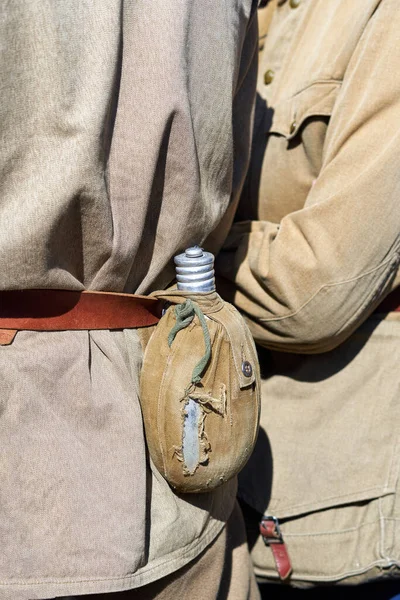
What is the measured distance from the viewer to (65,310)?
35.7 inches

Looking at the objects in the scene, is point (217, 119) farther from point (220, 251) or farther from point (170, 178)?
point (220, 251)

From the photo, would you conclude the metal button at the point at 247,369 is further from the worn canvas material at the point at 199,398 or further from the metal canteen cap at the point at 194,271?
the metal canteen cap at the point at 194,271

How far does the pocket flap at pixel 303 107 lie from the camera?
1300mm

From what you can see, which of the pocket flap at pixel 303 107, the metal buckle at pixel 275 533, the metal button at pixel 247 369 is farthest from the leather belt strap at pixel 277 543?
the pocket flap at pixel 303 107

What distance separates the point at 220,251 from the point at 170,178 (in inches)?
15.1

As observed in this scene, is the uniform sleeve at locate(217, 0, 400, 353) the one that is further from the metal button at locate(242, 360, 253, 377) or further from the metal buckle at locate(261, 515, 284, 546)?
the metal buckle at locate(261, 515, 284, 546)

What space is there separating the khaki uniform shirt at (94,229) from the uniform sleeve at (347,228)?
255 millimetres

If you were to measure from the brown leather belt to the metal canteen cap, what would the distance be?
65mm

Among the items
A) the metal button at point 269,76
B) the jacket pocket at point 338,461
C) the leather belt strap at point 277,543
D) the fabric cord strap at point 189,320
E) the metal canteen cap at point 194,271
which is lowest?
the leather belt strap at point 277,543

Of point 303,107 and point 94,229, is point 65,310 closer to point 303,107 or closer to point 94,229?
point 94,229

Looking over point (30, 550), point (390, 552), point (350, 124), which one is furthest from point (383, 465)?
point (30, 550)

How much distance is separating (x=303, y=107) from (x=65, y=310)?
709 mm

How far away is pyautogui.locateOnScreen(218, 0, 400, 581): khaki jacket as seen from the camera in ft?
3.80

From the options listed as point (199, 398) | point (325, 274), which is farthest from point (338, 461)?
point (199, 398)
